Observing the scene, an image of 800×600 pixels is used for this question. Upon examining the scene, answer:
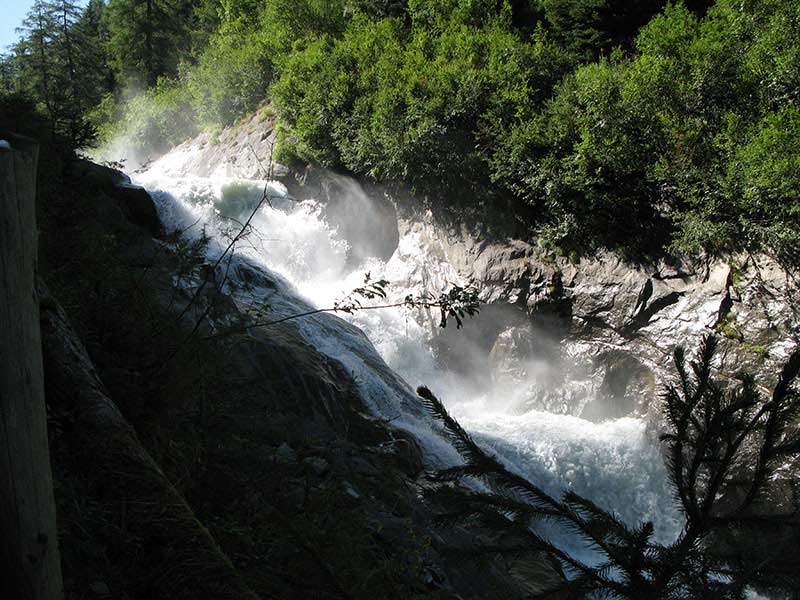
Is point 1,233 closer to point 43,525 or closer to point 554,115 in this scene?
point 43,525

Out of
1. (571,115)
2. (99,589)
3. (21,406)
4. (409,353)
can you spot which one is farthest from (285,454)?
(571,115)

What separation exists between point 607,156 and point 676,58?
317cm

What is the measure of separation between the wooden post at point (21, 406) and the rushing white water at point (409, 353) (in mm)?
2624

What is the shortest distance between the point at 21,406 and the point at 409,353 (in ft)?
40.9

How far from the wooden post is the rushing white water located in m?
2.62

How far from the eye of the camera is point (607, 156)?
439 inches

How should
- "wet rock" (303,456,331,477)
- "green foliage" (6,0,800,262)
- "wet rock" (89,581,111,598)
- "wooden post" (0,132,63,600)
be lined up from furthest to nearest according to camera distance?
"green foliage" (6,0,800,262) → "wet rock" (303,456,331,477) → "wet rock" (89,581,111,598) → "wooden post" (0,132,63,600)

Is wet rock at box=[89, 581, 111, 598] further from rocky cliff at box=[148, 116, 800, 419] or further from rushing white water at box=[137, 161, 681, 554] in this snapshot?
rocky cliff at box=[148, 116, 800, 419]

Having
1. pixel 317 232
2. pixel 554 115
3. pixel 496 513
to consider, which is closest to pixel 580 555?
pixel 496 513

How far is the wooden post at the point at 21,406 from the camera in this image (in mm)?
1433

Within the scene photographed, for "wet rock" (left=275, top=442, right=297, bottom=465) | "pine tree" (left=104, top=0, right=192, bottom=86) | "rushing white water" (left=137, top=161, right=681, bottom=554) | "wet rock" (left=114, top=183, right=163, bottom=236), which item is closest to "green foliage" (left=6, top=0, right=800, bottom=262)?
"wet rock" (left=114, top=183, right=163, bottom=236)

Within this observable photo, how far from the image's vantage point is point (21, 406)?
148 cm

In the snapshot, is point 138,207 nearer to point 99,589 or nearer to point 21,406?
point 99,589

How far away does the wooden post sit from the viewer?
143 centimetres
